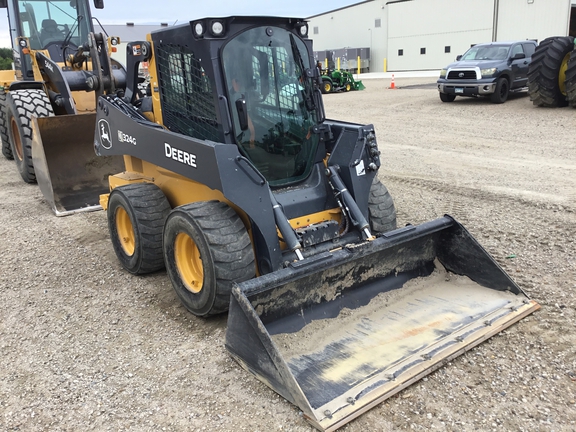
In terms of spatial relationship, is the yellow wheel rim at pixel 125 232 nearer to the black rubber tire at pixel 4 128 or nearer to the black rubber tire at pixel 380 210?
the black rubber tire at pixel 380 210

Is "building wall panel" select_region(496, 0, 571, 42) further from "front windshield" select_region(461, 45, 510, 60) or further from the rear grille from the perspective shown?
the rear grille

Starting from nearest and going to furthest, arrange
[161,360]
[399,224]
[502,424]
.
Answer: [502,424] → [161,360] → [399,224]

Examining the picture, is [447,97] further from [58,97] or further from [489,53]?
[58,97]

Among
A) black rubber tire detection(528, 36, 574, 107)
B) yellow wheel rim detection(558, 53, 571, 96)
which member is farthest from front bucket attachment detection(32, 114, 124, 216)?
yellow wheel rim detection(558, 53, 571, 96)

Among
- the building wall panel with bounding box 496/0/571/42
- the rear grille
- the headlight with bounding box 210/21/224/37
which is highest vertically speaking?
the building wall panel with bounding box 496/0/571/42

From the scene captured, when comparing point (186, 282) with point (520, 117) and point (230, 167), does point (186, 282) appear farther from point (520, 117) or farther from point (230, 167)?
point (520, 117)

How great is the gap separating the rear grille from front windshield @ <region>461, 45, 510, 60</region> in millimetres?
1069

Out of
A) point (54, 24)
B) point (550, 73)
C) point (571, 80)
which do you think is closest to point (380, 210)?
point (54, 24)

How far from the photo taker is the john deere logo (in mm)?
4973

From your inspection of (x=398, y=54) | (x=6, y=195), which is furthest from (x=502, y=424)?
(x=398, y=54)

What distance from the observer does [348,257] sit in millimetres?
3525

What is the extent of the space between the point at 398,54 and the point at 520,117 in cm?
2438

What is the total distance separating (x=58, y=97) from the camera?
7285 mm

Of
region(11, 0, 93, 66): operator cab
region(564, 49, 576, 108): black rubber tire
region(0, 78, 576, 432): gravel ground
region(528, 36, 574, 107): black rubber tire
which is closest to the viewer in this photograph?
region(0, 78, 576, 432): gravel ground
